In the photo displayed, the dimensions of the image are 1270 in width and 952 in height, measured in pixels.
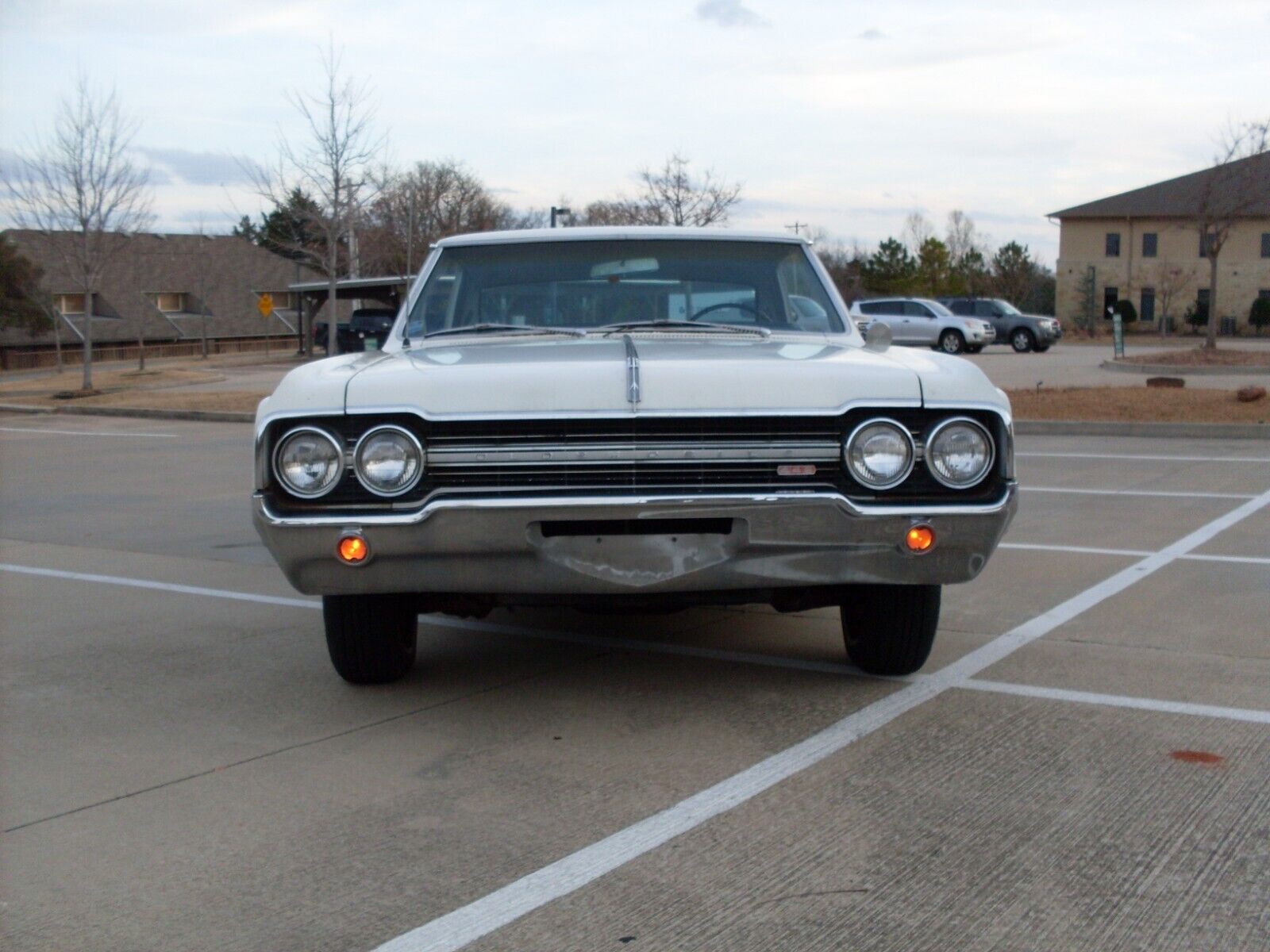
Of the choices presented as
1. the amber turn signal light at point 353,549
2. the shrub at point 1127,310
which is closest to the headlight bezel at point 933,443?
the amber turn signal light at point 353,549

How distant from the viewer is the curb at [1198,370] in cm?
2519

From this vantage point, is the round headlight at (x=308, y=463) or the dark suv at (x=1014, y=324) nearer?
the round headlight at (x=308, y=463)

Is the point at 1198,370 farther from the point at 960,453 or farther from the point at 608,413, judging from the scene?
the point at 608,413

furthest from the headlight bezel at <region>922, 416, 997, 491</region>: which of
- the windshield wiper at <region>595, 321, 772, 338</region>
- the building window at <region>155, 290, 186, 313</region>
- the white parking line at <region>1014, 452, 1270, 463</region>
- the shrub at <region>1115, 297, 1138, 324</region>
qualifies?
the building window at <region>155, 290, 186, 313</region>

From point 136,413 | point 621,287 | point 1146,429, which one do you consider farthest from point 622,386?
point 136,413

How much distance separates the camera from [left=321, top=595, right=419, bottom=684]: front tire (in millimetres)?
4758

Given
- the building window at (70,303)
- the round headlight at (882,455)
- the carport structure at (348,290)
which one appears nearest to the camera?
the round headlight at (882,455)

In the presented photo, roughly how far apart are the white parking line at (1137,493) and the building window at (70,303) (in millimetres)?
53607

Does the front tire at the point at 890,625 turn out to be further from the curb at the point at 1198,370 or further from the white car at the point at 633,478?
the curb at the point at 1198,370

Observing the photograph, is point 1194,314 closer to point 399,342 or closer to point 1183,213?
point 1183,213

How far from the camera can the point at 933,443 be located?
13.9 feet

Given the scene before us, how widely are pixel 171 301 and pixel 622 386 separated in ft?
202

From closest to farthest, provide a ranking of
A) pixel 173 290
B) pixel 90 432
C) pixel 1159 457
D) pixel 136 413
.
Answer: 1. pixel 1159 457
2. pixel 90 432
3. pixel 136 413
4. pixel 173 290

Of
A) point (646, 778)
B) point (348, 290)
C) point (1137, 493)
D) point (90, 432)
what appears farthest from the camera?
point (348, 290)
